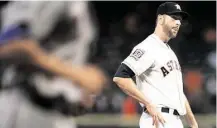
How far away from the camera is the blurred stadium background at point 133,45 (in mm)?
10805

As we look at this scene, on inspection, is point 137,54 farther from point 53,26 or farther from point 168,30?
point 53,26

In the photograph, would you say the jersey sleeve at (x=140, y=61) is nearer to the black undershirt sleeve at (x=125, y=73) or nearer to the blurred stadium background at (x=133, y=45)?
the black undershirt sleeve at (x=125, y=73)

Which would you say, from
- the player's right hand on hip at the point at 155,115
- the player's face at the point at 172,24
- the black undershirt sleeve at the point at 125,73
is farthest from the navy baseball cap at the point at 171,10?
the player's right hand on hip at the point at 155,115

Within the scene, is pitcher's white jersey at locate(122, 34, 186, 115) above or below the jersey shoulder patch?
below

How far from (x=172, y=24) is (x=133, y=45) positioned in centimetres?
824

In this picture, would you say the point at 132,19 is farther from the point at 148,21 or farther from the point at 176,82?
the point at 176,82

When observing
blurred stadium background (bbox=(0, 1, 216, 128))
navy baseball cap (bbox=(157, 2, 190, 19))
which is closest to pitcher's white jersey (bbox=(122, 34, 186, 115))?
navy baseball cap (bbox=(157, 2, 190, 19))

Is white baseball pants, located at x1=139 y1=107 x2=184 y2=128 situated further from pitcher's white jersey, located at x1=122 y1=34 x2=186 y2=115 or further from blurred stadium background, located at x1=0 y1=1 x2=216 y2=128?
blurred stadium background, located at x1=0 y1=1 x2=216 y2=128

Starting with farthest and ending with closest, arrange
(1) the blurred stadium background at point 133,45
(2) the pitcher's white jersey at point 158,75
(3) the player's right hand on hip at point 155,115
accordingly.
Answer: (1) the blurred stadium background at point 133,45 → (2) the pitcher's white jersey at point 158,75 → (3) the player's right hand on hip at point 155,115

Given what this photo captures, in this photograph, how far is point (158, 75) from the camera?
13.9ft

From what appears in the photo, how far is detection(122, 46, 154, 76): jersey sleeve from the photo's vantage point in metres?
4.21

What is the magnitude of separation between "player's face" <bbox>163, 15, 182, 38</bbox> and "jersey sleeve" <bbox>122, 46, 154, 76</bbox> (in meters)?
0.24

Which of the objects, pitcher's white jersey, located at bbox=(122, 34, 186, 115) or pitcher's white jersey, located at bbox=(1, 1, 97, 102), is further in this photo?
pitcher's white jersey, located at bbox=(122, 34, 186, 115)

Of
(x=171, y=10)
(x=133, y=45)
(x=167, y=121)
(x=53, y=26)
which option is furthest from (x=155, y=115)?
(x=133, y=45)
